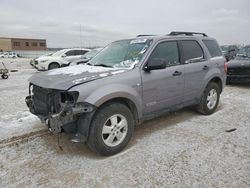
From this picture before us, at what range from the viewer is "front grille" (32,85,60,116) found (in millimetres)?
3223

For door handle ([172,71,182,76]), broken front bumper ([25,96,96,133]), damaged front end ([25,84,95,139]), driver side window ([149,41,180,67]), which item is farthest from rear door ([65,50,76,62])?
broken front bumper ([25,96,96,133])

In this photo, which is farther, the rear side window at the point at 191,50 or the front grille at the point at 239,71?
the front grille at the point at 239,71

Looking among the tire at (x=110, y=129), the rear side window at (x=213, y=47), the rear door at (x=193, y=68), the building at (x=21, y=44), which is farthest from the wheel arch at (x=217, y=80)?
the building at (x=21, y=44)

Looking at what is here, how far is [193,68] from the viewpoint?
461 cm

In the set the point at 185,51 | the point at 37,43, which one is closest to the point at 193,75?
the point at 185,51

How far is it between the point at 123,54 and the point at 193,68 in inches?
58.6

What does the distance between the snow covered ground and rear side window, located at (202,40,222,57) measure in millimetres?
1570

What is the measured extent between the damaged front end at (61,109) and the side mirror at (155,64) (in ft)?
4.01

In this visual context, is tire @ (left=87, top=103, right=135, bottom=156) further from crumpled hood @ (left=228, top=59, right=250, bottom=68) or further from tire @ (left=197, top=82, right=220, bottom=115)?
crumpled hood @ (left=228, top=59, right=250, bottom=68)

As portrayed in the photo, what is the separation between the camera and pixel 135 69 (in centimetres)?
365

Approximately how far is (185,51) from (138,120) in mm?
1790

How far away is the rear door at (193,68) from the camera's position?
178 inches

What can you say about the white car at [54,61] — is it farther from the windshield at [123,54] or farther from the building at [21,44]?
the building at [21,44]

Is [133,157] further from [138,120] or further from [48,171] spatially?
[48,171]
